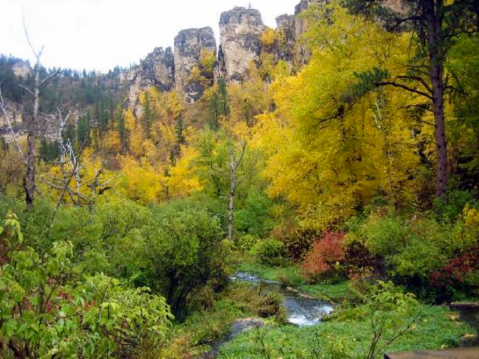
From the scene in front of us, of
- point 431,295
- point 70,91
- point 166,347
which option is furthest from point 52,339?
point 70,91

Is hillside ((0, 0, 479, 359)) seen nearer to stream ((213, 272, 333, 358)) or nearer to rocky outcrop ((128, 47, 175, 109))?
stream ((213, 272, 333, 358))

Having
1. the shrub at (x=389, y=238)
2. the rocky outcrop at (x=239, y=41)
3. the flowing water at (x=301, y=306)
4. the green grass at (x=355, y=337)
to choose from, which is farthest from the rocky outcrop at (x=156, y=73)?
the green grass at (x=355, y=337)

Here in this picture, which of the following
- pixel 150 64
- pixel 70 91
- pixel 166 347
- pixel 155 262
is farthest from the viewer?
pixel 70 91

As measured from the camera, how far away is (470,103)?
43.7 feet

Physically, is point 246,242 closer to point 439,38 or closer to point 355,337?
point 439,38

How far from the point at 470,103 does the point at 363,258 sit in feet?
21.0

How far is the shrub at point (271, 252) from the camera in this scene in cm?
2088

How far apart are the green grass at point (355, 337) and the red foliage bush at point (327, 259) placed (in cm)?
602

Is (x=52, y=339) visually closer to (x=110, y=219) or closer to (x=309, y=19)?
(x=110, y=219)

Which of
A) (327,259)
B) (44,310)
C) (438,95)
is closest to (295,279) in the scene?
(327,259)

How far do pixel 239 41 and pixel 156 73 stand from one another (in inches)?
1257

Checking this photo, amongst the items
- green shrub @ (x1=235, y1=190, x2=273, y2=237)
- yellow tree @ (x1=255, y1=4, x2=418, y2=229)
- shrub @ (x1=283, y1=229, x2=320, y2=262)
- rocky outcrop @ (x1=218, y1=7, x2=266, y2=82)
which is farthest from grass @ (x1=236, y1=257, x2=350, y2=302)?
rocky outcrop @ (x1=218, y1=7, x2=266, y2=82)

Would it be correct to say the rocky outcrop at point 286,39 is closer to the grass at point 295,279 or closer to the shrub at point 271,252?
the shrub at point 271,252

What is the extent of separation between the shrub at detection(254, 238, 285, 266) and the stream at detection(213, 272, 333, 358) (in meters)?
3.68
